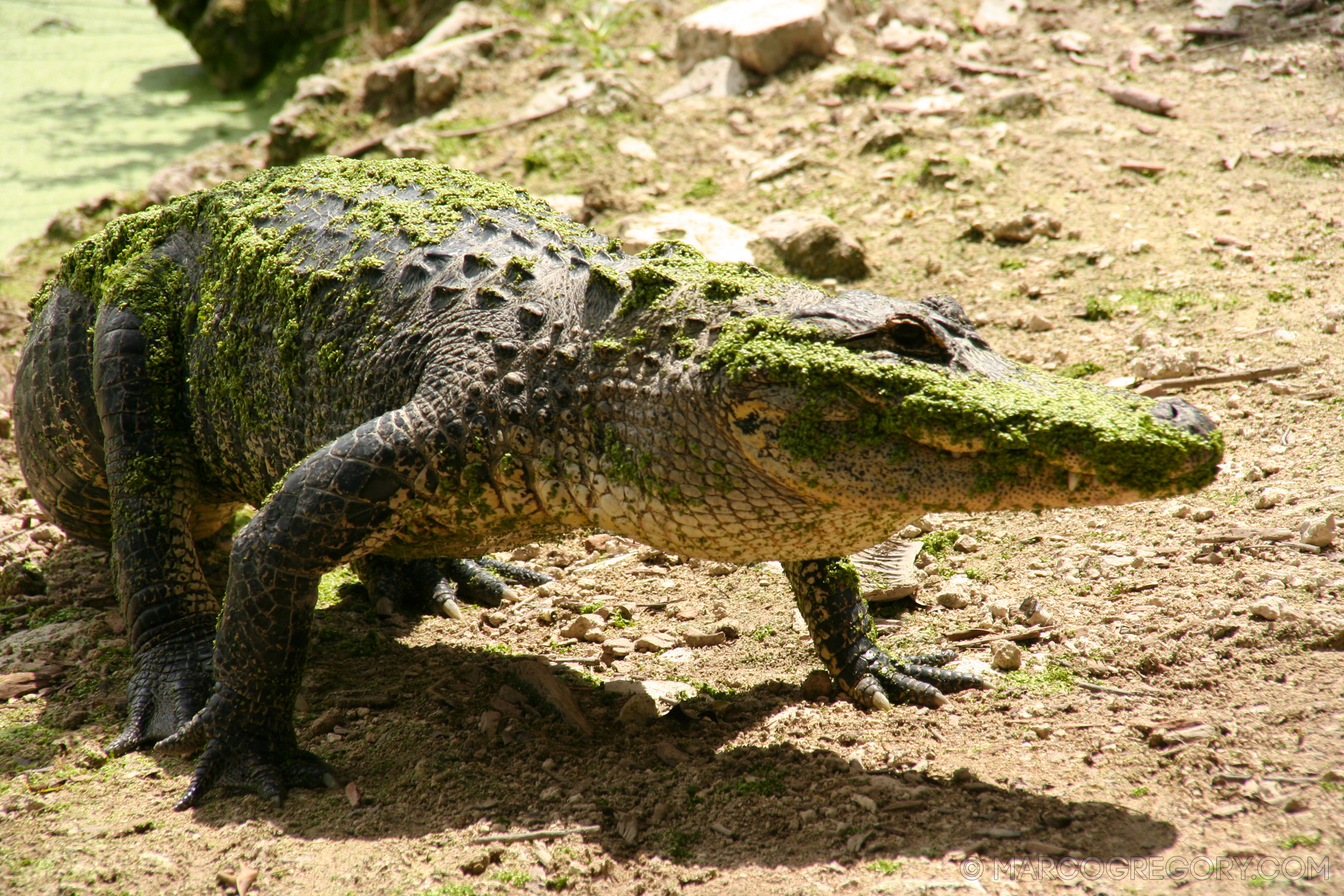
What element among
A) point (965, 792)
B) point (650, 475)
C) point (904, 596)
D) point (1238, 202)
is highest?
point (650, 475)

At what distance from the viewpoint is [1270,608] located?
11.4 ft

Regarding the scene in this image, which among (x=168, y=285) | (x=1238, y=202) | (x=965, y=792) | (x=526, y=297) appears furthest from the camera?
(x=1238, y=202)

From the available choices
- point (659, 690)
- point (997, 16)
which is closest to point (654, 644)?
point (659, 690)

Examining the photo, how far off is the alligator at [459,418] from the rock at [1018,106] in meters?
5.39

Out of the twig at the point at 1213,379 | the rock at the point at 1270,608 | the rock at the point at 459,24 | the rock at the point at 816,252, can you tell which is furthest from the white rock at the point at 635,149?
the rock at the point at 1270,608

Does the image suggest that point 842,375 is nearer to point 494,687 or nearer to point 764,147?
point 494,687

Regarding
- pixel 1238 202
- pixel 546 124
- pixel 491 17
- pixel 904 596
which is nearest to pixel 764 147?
pixel 546 124

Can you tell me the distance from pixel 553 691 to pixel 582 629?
2.23ft

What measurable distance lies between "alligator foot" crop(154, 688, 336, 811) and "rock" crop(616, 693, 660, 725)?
108 cm

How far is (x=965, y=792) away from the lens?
313 centimetres

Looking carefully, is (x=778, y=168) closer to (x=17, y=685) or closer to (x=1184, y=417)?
(x=1184, y=417)

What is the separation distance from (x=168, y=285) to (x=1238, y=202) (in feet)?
21.5

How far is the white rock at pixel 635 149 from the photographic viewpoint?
8719 millimetres

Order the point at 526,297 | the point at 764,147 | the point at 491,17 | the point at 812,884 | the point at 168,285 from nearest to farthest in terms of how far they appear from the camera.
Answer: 1. the point at 812,884
2. the point at 526,297
3. the point at 168,285
4. the point at 764,147
5. the point at 491,17
